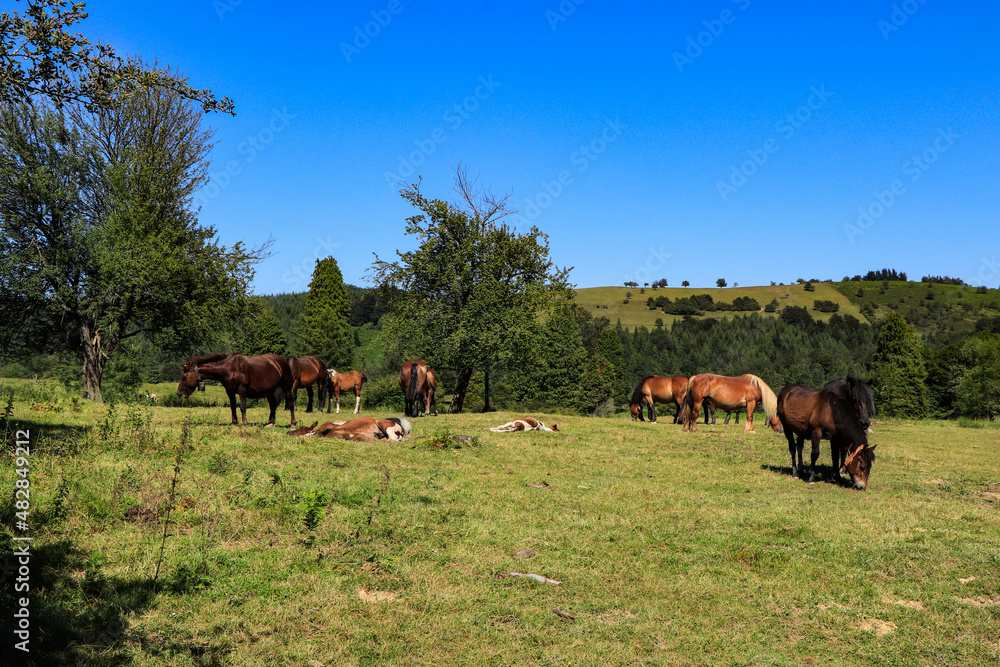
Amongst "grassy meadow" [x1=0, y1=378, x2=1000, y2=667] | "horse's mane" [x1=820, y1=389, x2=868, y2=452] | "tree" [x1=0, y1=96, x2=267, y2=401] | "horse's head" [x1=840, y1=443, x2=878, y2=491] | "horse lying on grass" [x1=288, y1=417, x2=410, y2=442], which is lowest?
"grassy meadow" [x1=0, y1=378, x2=1000, y2=667]

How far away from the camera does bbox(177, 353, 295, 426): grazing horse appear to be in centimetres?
1515

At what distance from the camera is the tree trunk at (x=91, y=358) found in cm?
2675

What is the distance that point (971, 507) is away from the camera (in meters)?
10.8

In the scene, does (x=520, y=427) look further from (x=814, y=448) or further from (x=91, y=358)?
(x=91, y=358)

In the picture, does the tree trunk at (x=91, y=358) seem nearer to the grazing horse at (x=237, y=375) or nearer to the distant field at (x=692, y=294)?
the grazing horse at (x=237, y=375)

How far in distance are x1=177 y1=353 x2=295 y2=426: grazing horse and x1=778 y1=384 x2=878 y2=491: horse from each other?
12.8m

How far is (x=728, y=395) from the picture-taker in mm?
23250

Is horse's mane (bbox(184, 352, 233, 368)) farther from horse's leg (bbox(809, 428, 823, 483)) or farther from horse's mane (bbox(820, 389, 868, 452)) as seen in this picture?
horse's mane (bbox(820, 389, 868, 452))

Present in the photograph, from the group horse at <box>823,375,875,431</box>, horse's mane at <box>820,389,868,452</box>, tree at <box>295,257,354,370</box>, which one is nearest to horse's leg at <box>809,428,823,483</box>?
horse's mane at <box>820,389,868,452</box>

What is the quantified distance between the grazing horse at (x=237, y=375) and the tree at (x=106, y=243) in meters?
12.5

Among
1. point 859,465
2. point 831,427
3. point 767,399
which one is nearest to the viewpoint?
point 859,465

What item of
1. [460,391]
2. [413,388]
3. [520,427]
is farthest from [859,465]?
[460,391]

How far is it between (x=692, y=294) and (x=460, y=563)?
196 metres

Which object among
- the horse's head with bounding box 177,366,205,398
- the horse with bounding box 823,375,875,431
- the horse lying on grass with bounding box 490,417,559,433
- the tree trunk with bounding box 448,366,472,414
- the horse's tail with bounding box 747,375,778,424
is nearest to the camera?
the horse with bounding box 823,375,875,431
